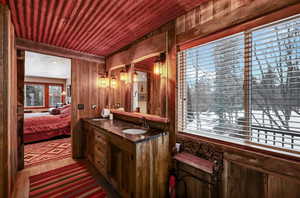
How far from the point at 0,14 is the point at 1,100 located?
0.90 meters

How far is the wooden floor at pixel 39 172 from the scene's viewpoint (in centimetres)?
191

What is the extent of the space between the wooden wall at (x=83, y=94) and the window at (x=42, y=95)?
601cm

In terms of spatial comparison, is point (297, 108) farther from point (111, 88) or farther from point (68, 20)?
point (111, 88)

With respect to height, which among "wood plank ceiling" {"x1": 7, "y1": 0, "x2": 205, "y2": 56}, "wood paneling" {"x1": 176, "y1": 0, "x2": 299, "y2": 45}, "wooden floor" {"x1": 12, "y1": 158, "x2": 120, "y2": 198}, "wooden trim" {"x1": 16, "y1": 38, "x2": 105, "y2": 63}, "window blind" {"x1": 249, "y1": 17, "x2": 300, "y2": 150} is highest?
"wood plank ceiling" {"x1": 7, "y1": 0, "x2": 205, "y2": 56}

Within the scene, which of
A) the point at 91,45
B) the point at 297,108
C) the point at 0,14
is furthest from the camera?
the point at 91,45

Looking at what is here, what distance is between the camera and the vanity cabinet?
58.2 inches

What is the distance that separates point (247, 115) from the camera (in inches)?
49.9

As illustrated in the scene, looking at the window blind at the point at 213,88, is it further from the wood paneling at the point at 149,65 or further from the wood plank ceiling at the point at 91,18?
the wood plank ceiling at the point at 91,18

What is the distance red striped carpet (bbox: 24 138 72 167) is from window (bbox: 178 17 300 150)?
3193mm

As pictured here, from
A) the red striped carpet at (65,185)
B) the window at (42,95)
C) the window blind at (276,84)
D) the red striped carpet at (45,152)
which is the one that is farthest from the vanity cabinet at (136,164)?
the window at (42,95)

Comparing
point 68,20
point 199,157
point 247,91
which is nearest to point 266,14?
point 247,91

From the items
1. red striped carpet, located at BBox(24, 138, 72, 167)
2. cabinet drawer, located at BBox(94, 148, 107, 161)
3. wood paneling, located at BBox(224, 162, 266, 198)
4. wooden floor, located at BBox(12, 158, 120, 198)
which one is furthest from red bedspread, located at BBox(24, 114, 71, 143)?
wood paneling, located at BBox(224, 162, 266, 198)

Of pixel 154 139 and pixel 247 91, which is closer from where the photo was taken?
pixel 247 91

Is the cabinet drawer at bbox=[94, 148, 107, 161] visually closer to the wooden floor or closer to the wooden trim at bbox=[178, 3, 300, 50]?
the wooden floor
